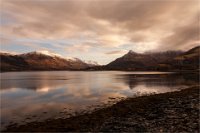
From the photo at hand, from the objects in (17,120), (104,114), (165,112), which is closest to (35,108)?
(17,120)

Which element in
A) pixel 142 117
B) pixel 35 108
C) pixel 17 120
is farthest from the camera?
pixel 35 108

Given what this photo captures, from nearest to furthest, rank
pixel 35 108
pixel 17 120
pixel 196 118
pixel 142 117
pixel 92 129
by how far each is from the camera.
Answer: pixel 92 129
pixel 196 118
pixel 142 117
pixel 17 120
pixel 35 108

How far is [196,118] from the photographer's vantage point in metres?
24.4

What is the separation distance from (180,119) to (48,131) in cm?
1653

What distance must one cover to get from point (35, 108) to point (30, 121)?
8.87 metres

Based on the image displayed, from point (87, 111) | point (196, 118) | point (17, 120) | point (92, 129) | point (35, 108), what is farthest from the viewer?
point (35, 108)

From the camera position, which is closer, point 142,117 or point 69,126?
point 69,126

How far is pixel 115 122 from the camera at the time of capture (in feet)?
82.5

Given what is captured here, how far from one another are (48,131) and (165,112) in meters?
17.3

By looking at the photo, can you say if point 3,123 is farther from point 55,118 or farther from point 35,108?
point 35,108

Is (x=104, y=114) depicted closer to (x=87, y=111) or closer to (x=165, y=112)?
(x=87, y=111)

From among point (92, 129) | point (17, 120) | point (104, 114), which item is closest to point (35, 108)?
point (17, 120)

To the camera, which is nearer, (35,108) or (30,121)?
(30,121)

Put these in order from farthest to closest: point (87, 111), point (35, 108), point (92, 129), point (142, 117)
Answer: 1. point (35, 108)
2. point (87, 111)
3. point (142, 117)
4. point (92, 129)
